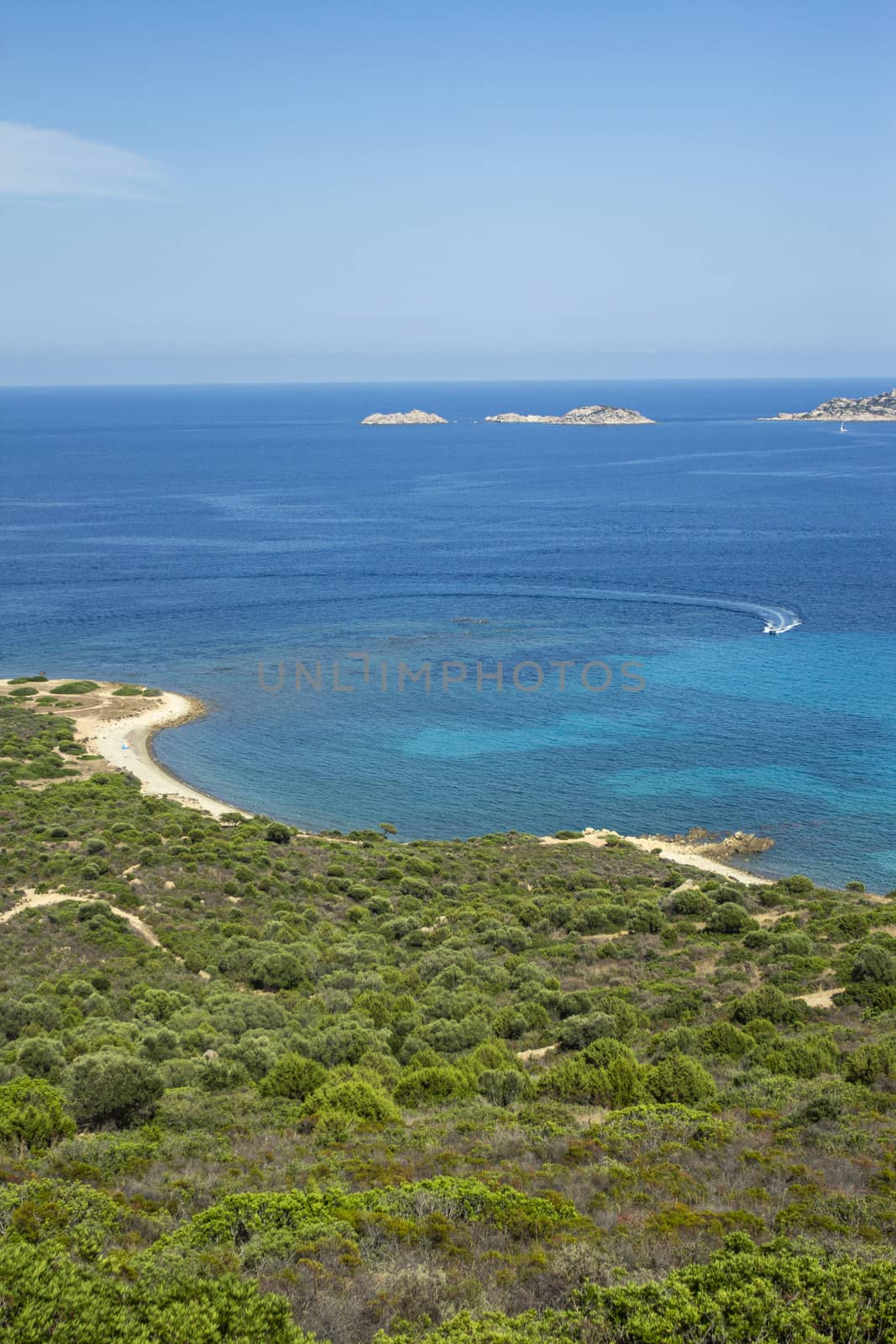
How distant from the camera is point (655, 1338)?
10898 mm

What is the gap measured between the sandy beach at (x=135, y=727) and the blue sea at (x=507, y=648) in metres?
1.43

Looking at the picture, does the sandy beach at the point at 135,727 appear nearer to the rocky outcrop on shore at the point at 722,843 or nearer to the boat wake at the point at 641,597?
the rocky outcrop on shore at the point at 722,843

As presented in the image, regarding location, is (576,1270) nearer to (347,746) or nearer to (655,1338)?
(655,1338)

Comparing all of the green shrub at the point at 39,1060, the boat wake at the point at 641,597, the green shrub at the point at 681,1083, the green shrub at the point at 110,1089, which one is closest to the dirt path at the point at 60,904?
the green shrub at the point at 39,1060

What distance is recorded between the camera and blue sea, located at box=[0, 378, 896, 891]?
51656mm

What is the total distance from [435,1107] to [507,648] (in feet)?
189

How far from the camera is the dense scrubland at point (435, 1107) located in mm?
11625

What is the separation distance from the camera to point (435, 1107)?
19.6 metres

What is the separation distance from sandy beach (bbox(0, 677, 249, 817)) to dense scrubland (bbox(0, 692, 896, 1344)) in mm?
12722

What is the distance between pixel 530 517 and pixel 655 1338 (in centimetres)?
12392

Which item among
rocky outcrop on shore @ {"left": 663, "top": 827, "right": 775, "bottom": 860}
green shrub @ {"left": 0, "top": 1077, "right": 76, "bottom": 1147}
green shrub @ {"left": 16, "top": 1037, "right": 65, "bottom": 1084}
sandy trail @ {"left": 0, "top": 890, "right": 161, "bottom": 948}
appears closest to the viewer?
green shrub @ {"left": 0, "top": 1077, "right": 76, "bottom": 1147}

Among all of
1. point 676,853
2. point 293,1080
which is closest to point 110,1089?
point 293,1080

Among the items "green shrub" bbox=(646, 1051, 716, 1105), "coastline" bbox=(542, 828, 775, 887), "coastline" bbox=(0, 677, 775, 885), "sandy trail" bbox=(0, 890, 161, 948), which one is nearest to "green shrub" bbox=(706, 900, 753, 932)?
"coastline" bbox=(542, 828, 775, 887)

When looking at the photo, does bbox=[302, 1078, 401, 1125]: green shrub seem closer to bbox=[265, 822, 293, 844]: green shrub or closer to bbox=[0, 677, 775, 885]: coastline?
bbox=[265, 822, 293, 844]: green shrub
